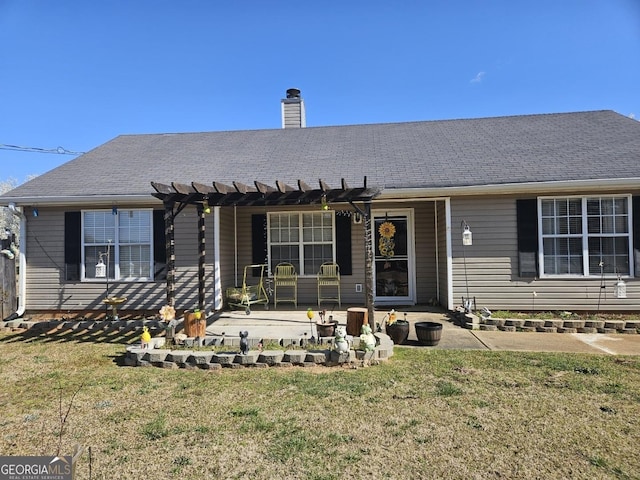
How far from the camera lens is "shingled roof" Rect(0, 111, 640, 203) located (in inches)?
Answer: 284

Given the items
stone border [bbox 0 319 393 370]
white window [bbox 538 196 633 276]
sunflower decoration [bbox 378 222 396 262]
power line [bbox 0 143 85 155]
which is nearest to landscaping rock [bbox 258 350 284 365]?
stone border [bbox 0 319 393 370]

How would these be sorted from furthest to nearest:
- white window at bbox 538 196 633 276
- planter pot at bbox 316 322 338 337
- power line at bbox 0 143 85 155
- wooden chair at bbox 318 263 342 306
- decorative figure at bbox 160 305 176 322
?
power line at bbox 0 143 85 155 < wooden chair at bbox 318 263 342 306 < white window at bbox 538 196 633 276 < decorative figure at bbox 160 305 176 322 < planter pot at bbox 316 322 338 337

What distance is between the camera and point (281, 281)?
8289 mm

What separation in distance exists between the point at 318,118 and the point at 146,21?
7.02 meters

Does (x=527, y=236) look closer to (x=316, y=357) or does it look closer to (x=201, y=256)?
(x=316, y=357)

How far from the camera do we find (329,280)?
820 cm

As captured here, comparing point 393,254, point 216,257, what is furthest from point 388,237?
point 216,257

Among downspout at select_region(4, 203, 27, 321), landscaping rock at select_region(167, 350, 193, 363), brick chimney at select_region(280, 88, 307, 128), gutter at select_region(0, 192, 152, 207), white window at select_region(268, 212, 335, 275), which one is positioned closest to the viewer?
landscaping rock at select_region(167, 350, 193, 363)

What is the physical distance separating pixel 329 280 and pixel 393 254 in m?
1.56

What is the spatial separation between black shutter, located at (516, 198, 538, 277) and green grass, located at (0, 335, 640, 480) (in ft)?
7.68

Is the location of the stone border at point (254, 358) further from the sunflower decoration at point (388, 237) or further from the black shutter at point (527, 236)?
the sunflower decoration at point (388, 237)

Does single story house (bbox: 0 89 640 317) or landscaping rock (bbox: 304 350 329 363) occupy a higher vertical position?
single story house (bbox: 0 89 640 317)

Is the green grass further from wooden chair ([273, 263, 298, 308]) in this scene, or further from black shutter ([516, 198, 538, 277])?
wooden chair ([273, 263, 298, 308])

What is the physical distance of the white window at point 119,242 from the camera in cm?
753
